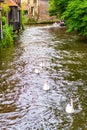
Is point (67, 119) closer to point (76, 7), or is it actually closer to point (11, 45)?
point (11, 45)

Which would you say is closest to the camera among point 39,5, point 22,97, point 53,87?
point 22,97

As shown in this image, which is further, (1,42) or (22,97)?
(1,42)

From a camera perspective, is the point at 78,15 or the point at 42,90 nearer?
the point at 42,90

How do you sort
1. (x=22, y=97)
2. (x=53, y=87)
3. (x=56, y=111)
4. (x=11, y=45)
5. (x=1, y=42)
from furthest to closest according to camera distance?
(x=11, y=45)
(x=1, y=42)
(x=53, y=87)
(x=22, y=97)
(x=56, y=111)

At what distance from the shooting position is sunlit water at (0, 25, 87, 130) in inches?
380

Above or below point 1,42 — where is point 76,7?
above

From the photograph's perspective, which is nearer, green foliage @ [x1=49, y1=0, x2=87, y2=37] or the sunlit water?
the sunlit water

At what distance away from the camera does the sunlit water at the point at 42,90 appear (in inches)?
380

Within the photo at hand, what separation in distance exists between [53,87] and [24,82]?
1.45m

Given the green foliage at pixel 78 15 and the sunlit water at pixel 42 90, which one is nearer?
the sunlit water at pixel 42 90

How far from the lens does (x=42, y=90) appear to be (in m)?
12.7

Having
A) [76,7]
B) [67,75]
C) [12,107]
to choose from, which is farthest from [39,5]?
[12,107]

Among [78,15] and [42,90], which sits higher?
[78,15]

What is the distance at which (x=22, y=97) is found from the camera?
38.9ft
